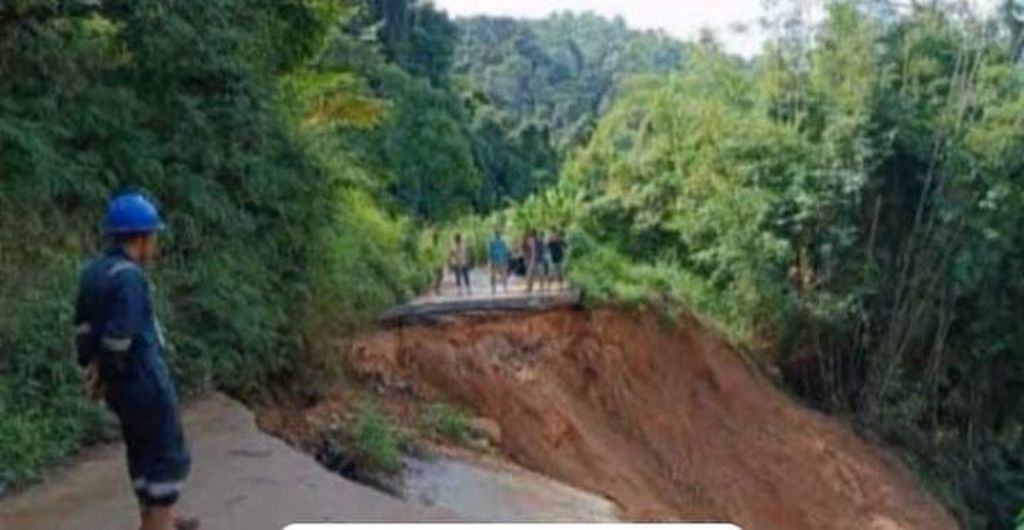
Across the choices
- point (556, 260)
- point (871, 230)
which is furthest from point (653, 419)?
point (871, 230)

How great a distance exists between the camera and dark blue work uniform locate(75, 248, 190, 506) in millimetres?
4523

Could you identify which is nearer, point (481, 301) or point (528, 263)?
point (481, 301)

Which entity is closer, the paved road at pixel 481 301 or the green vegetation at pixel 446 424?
the green vegetation at pixel 446 424

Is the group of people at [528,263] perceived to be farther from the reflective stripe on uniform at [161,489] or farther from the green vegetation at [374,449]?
the reflective stripe on uniform at [161,489]

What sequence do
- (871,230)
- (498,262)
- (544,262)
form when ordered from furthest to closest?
1. (871,230)
2. (498,262)
3. (544,262)

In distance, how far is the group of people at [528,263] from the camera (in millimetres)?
17641

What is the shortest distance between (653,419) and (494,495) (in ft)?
27.0

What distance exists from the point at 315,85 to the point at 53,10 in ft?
12.4

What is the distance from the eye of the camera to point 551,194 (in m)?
22.2

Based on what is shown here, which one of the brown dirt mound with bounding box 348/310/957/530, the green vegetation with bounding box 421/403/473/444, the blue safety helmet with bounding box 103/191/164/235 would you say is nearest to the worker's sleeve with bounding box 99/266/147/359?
the blue safety helmet with bounding box 103/191/164/235

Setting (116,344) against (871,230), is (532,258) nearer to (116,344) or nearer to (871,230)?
(871,230)

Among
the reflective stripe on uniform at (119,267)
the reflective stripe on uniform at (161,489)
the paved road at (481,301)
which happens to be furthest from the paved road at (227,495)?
the paved road at (481,301)

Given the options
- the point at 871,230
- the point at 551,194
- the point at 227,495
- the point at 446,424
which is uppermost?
the point at 227,495

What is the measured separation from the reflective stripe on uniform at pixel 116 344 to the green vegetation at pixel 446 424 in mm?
7062
